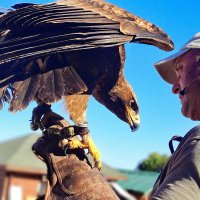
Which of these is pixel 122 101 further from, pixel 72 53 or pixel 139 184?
pixel 139 184

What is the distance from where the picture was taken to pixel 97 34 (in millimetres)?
2695

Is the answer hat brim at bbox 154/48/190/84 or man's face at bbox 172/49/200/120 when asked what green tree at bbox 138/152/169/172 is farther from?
man's face at bbox 172/49/200/120

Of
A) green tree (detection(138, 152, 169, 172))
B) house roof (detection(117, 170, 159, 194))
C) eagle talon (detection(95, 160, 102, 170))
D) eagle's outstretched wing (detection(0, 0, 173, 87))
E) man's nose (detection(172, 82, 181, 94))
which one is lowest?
green tree (detection(138, 152, 169, 172))

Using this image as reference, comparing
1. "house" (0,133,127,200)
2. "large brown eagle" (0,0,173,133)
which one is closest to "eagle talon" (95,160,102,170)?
"large brown eagle" (0,0,173,133)

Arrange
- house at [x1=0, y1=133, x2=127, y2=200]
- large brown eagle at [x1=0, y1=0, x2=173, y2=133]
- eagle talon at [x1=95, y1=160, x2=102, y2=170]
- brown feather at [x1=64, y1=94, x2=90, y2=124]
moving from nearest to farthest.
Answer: eagle talon at [x1=95, y1=160, x2=102, y2=170] < large brown eagle at [x1=0, y1=0, x2=173, y2=133] < brown feather at [x1=64, y1=94, x2=90, y2=124] < house at [x1=0, y1=133, x2=127, y2=200]

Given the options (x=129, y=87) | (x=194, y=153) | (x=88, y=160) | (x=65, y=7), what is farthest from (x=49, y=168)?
(x=65, y=7)

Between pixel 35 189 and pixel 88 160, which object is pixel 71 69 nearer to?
pixel 88 160

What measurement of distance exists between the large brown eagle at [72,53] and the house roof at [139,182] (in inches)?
575

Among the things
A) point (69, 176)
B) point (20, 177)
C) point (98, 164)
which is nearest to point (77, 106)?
point (98, 164)

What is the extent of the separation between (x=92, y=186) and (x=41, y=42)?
41.1 inches

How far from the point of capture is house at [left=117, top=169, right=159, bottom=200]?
56.7 ft

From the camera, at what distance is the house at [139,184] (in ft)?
56.7

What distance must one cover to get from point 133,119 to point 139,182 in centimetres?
1635

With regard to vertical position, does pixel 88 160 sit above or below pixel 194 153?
below
